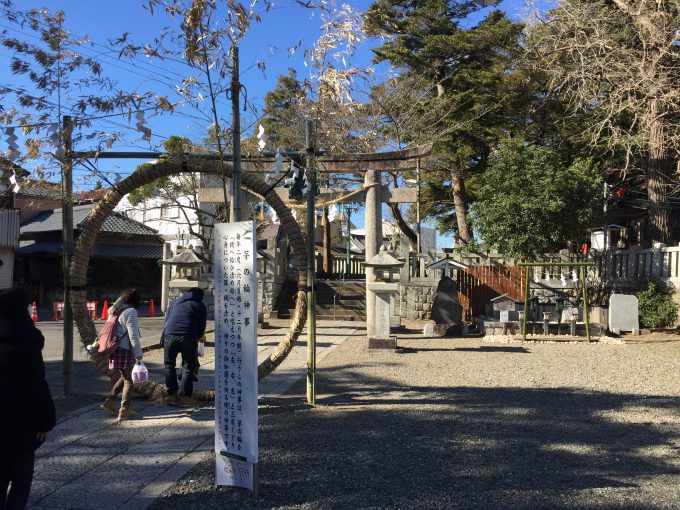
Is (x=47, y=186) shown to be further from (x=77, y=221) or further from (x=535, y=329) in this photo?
(x=77, y=221)

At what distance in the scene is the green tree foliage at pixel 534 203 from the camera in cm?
1661

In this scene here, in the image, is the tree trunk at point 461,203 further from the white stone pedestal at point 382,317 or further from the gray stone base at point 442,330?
the white stone pedestal at point 382,317

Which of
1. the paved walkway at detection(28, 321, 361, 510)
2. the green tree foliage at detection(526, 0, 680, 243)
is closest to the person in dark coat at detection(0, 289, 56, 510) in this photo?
the paved walkway at detection(28, 321, 361, 510)

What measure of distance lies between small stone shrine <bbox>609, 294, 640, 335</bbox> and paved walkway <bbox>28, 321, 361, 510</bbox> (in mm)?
10974

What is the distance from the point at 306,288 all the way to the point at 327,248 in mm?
20974

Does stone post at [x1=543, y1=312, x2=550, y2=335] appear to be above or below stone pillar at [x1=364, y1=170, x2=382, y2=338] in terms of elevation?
below

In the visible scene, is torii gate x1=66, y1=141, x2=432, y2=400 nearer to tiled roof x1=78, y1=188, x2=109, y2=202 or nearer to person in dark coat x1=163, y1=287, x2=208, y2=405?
person in dark coat x1=163, y1=287, x2=208, y2=405

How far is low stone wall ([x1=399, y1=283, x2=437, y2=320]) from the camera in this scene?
1866 cm

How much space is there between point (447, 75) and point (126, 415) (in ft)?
63.3

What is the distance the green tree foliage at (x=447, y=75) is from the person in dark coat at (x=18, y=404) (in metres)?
18.8

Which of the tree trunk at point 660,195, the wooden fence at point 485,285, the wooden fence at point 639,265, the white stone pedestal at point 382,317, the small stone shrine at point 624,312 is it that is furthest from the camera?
the wooden fence at point 485,285

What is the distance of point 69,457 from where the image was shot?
492 centimetres

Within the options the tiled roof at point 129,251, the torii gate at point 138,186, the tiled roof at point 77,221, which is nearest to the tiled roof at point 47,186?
the torii gate at point 138,186

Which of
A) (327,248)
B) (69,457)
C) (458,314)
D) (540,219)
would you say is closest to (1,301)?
(69,457)
